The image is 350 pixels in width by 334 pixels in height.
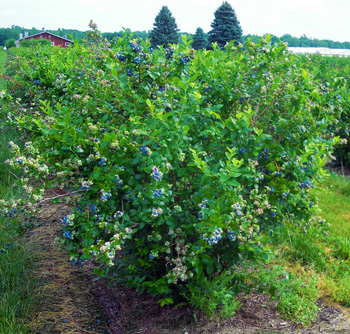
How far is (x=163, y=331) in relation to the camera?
258cm

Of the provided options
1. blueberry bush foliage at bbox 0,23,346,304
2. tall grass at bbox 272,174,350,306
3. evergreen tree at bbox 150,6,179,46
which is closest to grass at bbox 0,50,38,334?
blueberry bush foliage at bbox 0,23,346,304

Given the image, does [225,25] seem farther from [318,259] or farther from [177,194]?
[177,194]

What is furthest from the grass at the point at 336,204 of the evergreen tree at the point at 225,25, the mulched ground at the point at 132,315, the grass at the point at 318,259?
the evergreen tree at the point at 225,25

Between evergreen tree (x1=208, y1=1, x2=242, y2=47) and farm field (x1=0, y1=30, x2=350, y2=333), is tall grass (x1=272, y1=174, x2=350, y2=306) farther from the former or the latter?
evergreen tree (x1=208, y1=1, x2=242, y2=47)

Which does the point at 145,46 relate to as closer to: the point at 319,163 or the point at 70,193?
the point at 70,193

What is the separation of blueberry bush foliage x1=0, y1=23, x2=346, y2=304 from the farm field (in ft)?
0.04

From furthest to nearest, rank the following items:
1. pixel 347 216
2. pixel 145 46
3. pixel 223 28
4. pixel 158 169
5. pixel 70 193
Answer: pixel 223 28
pixel 347 216
pixel 145 46
pixel 70 193
pixel 158 169

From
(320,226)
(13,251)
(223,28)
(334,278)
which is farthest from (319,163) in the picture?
(223,28)

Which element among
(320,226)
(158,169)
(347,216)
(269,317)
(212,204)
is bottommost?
(269,317)

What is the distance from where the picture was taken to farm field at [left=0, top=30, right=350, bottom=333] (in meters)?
2.24

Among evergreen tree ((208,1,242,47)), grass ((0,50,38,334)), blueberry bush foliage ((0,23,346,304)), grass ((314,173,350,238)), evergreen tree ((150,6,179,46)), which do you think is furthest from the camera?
evergreen tree ((150,6,179,46))

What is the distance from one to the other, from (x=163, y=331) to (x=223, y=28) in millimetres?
39095

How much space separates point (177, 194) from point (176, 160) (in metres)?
0.28

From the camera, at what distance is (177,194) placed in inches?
98.7
